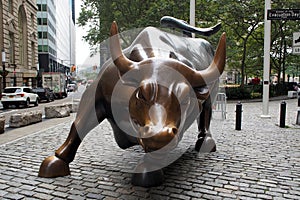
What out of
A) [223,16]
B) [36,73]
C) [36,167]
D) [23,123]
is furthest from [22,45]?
[36,167]

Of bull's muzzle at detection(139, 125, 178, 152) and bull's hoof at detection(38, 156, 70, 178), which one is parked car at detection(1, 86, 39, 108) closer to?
bull's hoof at detection(38, 156, 70, 178)

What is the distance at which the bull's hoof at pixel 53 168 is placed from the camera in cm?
487

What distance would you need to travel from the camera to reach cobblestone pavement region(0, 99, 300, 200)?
4285 mm

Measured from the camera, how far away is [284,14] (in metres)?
10.9

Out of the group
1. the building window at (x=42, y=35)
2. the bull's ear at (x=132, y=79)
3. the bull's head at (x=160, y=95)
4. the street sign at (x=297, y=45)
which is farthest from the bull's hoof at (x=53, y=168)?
the building window at (x=42, y=35)

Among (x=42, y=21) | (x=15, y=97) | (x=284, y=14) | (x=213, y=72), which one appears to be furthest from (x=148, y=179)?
(x=42, y=21)

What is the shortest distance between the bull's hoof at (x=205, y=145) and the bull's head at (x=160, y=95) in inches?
113

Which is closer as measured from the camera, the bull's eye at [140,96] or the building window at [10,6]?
the bull's eye at [140,96]

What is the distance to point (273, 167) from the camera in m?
5.64

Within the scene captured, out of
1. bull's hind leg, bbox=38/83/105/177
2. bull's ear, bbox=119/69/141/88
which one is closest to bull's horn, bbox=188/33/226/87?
bull's ear, bbox=119/69/141/88

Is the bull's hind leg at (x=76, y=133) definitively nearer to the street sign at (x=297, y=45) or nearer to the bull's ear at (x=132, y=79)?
the bull's ear at (x=132, y=79)

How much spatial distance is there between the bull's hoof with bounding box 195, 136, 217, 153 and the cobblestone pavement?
0.18 meters

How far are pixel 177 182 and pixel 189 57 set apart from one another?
2145 millimetres

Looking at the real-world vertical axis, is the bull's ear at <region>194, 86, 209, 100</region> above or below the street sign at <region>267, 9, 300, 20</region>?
below
